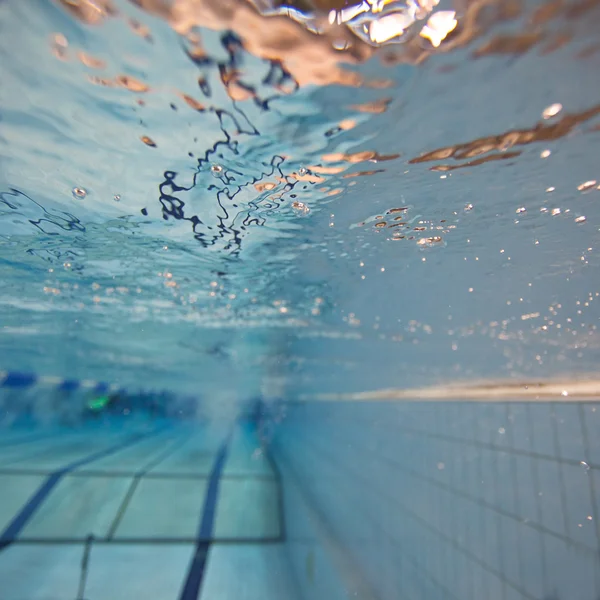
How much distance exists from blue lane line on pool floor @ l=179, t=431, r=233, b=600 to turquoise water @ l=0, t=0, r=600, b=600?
87mm

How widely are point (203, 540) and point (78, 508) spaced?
13.2 feet

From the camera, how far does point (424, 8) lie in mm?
2871

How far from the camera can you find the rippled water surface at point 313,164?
3146mm

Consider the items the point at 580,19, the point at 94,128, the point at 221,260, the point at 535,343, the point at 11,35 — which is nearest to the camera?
the point at 580,19

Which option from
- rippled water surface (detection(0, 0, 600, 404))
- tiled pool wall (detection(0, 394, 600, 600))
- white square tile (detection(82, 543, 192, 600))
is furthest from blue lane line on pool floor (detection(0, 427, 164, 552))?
rippled water surface (detection(0, 0, 600, 404))

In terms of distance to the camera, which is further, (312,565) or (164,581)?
(312,565)

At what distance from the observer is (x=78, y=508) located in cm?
1148

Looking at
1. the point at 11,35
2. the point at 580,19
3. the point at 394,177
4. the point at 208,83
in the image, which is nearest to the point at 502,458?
the point at 394,177

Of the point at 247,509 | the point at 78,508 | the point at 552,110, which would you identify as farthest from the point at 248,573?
the point at 552,110

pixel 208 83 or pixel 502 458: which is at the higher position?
pixel 208 83

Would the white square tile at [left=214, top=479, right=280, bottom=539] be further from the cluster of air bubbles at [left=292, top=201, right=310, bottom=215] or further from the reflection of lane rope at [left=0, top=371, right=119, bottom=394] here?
the reflection of lane rope at [left=0, top=371, right=119, bottom=394]

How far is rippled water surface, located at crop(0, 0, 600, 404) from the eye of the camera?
315 cm

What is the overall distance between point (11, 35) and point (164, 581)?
957 centimetres

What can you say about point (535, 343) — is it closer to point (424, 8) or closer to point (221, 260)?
point (221, 260)
